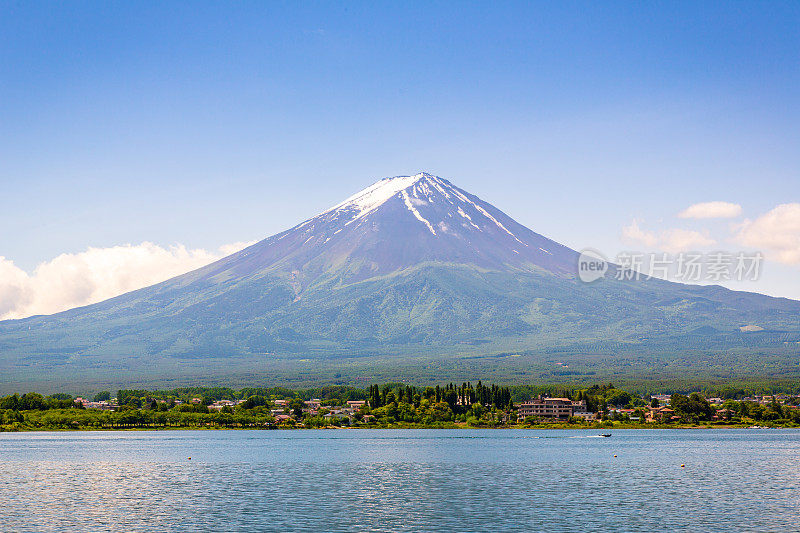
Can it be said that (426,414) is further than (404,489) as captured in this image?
Yes

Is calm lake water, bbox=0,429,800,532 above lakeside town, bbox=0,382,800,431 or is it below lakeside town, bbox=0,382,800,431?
below

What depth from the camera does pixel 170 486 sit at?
5781cm

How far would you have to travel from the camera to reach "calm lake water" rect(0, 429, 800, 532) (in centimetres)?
4231

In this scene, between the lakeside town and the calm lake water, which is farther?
the lakeside town

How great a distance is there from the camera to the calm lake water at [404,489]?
42312 mm

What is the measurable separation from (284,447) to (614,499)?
2285 inches

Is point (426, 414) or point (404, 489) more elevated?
point (426, 414)

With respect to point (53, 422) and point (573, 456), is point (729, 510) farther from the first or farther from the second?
point (53, 422)

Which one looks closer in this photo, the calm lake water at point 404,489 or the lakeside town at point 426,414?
the calm lake water at point 404,489

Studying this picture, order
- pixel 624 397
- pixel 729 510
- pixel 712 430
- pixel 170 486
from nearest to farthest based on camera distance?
pixel 729 510
pixel 170 486
pixel 712 430
pixel 624 397

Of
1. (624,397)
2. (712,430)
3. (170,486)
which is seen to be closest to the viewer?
(170,486)

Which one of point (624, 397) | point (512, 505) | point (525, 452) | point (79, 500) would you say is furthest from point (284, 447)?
point (624, 397)

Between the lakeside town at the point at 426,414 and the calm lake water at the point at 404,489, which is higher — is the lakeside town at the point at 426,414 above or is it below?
above

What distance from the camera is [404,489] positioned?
182ft
